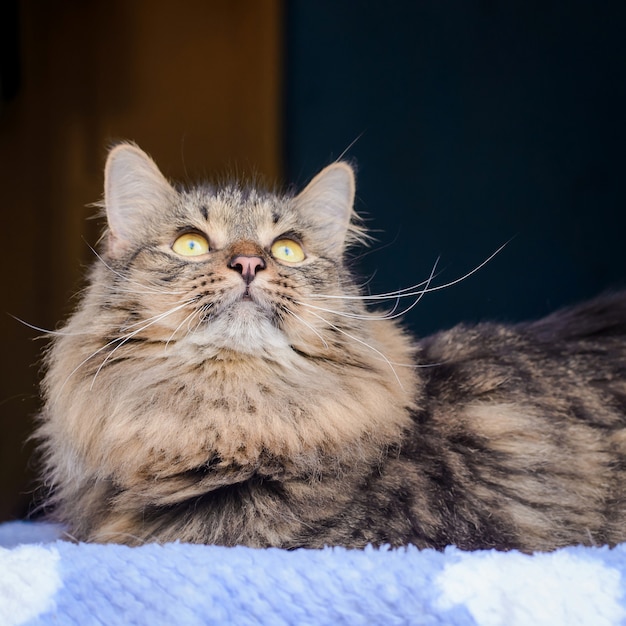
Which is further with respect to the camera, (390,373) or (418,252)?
(418,252)

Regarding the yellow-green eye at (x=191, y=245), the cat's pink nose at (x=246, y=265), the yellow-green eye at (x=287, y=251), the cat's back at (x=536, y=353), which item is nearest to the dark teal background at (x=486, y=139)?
the cat's back at (x=536, y=353)

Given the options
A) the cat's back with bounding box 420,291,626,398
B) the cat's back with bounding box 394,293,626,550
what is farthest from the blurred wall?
the cat's back with bounding box 394,293,626,550

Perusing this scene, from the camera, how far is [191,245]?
1354mm

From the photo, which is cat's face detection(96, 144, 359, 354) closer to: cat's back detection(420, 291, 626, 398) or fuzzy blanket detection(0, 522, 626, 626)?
cat's back detection(420, 291, 626, 398)

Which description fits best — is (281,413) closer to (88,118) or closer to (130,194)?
(130,194)

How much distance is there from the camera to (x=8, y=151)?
9.07 ft

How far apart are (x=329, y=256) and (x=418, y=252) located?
1439 mm

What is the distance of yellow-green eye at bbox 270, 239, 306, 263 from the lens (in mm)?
1406

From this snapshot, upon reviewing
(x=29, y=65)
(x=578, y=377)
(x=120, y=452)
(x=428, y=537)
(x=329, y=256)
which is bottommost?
(x=428, y=537)

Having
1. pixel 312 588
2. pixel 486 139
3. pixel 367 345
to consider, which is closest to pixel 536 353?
pixel 367 345

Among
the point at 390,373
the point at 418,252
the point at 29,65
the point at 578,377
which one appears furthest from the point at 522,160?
the point at 29,65

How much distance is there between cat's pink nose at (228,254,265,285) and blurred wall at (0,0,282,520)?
1.53m

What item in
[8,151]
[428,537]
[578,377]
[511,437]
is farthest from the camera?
[8,151]

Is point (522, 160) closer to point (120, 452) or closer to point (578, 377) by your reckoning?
point (578, 377)
